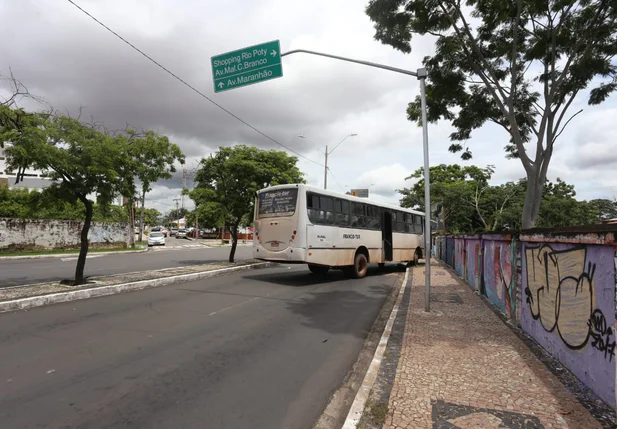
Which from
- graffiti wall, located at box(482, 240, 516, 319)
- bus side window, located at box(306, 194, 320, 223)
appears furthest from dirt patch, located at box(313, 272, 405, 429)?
bus side window, located at box(306, 194, 320, 223)

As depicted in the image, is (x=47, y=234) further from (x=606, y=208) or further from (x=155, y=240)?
(x=606, y=208)

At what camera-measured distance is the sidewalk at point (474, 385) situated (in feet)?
10.6

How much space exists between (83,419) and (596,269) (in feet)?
16.4

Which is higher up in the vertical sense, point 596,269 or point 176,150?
point 176,150

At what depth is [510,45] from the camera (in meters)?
9.82

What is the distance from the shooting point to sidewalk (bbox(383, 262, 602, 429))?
3227 millimetres

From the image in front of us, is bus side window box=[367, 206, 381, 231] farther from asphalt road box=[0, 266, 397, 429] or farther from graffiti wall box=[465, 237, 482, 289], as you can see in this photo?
asphalt road box=[0, 266, 397, 429]

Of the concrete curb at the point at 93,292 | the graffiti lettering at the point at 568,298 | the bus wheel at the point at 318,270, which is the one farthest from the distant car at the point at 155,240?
the graffiti lettering at the point at 568,298

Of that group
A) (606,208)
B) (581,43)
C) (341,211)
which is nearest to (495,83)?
(581,43)

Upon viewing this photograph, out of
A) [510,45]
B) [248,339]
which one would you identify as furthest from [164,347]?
[510,45]

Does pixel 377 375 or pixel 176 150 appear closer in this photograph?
pixel 377 375

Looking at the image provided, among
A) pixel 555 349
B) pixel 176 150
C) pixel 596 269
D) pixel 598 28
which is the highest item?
pixel 598 28

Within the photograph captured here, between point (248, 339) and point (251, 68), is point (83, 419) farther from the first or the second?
point (251, 68)

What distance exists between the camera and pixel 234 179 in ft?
53.5
